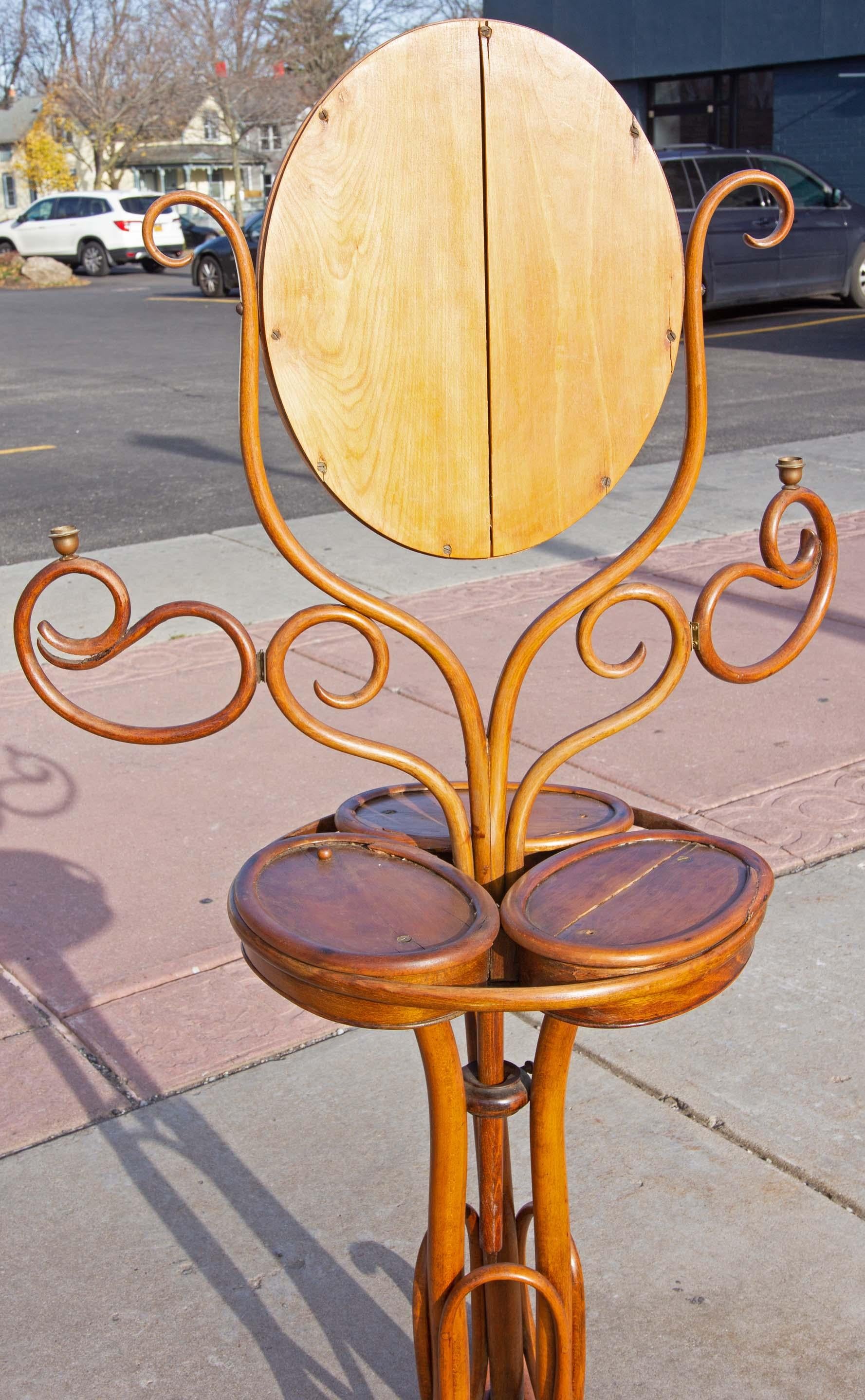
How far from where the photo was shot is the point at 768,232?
52.1 feet

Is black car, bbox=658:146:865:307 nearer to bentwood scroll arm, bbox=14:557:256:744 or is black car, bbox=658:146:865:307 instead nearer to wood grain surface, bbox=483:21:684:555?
wood grain surface, bbox=483:21:684:555

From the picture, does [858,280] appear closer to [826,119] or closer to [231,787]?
[826,119]

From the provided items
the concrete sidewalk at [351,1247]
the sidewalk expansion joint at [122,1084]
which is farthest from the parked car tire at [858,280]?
the sidewalk expansion joint at [122,1084]

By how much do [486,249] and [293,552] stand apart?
0.43 m

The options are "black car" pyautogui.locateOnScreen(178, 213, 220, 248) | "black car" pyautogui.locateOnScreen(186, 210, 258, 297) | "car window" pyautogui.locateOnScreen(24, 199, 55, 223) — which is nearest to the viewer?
"black car" pyautogui.locateOnScreen(186, 210, 258, 297)

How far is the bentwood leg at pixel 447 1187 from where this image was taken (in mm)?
1702

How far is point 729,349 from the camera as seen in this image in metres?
14.4

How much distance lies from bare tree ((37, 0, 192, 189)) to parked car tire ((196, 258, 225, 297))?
26869mm

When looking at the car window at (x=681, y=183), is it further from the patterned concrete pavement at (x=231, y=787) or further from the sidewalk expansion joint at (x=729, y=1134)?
the sidewalk expansion joint at (x=729, y=1134)

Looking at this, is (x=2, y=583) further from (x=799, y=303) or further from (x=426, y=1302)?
(x=799, y=303)

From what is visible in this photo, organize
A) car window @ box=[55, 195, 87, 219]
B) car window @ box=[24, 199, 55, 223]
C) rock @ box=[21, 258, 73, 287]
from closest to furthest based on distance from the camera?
rock @ box=[21, 258, 73, 287] < car window @ box=[55, 195, 87, 219] < car window @ box=[24, 199, 55, 223]

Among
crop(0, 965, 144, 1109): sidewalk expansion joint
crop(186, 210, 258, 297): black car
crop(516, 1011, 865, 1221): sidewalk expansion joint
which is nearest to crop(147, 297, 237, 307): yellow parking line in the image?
crop(186, 210, 258, 297): black car

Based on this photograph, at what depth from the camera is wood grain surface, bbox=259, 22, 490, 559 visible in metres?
1.63

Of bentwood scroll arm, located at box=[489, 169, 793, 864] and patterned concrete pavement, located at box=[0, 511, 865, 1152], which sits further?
patterned concrete pavement, located at box=[0, 511, 865, 1152]
